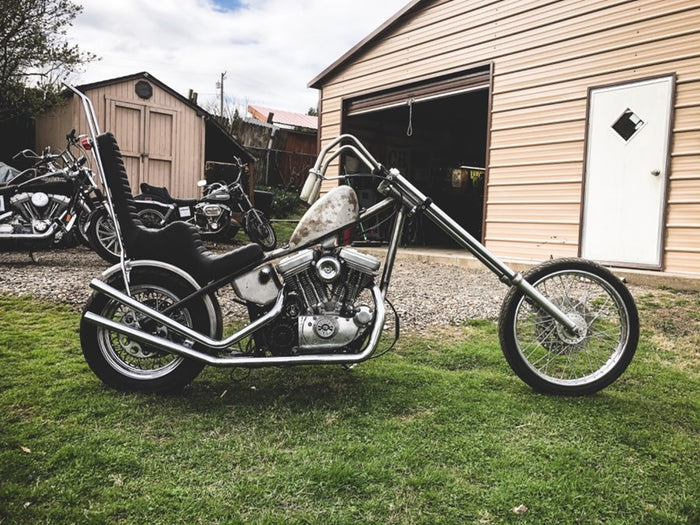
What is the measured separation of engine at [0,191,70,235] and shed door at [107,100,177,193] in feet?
11.9

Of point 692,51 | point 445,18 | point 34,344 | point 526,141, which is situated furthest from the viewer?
point 445,18

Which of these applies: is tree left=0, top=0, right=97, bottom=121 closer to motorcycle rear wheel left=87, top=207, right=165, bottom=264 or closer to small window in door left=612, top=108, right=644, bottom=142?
motorcycle rear wheel left=87, top=207, right=165, bottom=264

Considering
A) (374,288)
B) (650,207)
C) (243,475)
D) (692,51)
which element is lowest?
(243,475)

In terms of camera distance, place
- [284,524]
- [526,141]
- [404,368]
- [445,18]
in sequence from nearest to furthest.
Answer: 1. [284,524]
2. [404,368]
3. [526,141]
4. [445,18]

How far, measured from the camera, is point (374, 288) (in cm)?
247

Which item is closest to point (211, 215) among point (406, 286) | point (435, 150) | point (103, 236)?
point (103, 236)

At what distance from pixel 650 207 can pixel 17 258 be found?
7.52 metres

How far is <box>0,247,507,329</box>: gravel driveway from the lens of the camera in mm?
4266

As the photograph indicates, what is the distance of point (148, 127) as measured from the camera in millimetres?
9930

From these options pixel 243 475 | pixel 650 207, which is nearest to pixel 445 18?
pixel 650 207

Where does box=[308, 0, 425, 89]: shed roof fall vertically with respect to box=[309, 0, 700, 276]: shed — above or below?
above

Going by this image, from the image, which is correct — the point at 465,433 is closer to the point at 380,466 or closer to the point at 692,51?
the point at 380,466

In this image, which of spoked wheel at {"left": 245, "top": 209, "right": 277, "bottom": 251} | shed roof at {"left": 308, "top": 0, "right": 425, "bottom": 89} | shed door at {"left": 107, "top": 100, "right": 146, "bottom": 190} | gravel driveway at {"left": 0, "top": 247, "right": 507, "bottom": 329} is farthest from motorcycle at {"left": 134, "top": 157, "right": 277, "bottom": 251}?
shed roof at {"left": 308, "top": 0, "right": 425, "bottom": 89}

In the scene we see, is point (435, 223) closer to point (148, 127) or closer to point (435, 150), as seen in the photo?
point (148, 127)
